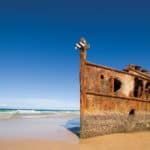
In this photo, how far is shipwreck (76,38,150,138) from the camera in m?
9.76

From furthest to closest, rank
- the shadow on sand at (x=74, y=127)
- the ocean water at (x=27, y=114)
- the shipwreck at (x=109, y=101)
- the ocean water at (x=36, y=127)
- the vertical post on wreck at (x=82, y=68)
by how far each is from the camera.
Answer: the ocean water at (x=27, y=114) → the shadow on sand at (x=74, y=127) → the ocean water at (x=36, y=127) → the shipwreck at (x=109, y=101) → the vertical post on wreck at (x=82, y=68)

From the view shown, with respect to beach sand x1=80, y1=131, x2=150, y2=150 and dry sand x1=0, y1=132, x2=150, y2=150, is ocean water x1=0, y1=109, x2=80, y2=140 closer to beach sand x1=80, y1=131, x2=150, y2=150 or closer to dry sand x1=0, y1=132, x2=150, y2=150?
dry sand x1=0, y1=132, x2=150, y2=150

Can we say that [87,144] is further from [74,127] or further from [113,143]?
[74,127]

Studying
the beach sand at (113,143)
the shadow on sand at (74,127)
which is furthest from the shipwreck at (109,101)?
the shadow on sand at (74,127)

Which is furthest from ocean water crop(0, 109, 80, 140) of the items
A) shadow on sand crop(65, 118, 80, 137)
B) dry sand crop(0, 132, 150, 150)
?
dry sand crop(0, 132, 150, 150)

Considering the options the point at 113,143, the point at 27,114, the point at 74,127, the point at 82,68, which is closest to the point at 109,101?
the point at 82,68

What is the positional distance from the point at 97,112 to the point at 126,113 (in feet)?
6.49

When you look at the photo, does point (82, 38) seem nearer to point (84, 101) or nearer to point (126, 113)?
point (84, 101)

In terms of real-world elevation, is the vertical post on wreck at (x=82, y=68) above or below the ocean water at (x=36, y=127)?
above

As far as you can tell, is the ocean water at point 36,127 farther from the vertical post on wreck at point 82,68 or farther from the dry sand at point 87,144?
the vertical post on wreck at point 82,68

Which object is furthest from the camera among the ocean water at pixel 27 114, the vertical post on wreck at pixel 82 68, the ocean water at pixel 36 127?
the ocean water at pixel 27 114

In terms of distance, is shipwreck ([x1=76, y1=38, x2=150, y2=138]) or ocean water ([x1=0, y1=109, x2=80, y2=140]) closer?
shipwreck ([x1=76, y1=38, x2=150, y2=138])

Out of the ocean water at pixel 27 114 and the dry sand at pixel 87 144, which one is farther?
the ocean water at pixel 27 114

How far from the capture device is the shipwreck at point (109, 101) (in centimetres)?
976
